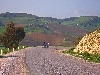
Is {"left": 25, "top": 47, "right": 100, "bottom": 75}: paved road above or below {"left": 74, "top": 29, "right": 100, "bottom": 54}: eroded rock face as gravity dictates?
below

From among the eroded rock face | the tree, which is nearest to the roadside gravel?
the eroded rock face

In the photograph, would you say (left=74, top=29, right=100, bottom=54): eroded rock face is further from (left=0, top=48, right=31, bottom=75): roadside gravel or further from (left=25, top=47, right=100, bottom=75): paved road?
(left=0, top=48, right=31, bottom=75): roadside gravel

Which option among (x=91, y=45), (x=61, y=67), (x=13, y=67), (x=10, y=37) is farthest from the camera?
(x=10, y=37)

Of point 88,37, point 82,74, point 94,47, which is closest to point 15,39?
point 88,37

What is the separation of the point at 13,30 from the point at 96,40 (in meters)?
56.8

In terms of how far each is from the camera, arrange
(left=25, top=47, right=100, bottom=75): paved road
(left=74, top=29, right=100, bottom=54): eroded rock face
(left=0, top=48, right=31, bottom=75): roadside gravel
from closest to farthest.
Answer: (left=0, top=48, right=31, bottom=75): roadside gravel
(left=25, top=47, right=100, bottom=75): paved road
(left=74, top=29, right=100, bottom=54): eroded rock face

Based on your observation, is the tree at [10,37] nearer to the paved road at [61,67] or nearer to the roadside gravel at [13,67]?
the paved road at [61,67]

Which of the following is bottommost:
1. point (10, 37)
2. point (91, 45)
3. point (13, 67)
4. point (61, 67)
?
point (61, 67)

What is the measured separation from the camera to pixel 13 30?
104 metres

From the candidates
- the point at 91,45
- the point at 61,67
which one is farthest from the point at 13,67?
the point at 91,45

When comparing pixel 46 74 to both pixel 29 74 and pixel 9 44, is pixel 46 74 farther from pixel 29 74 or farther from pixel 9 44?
pixel 9 44

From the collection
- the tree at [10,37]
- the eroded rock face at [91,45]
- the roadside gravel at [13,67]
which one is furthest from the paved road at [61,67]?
the tree at [10,37]

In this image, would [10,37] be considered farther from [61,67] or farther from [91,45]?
[61,67]

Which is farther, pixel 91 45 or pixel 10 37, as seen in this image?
pixel 10 37
